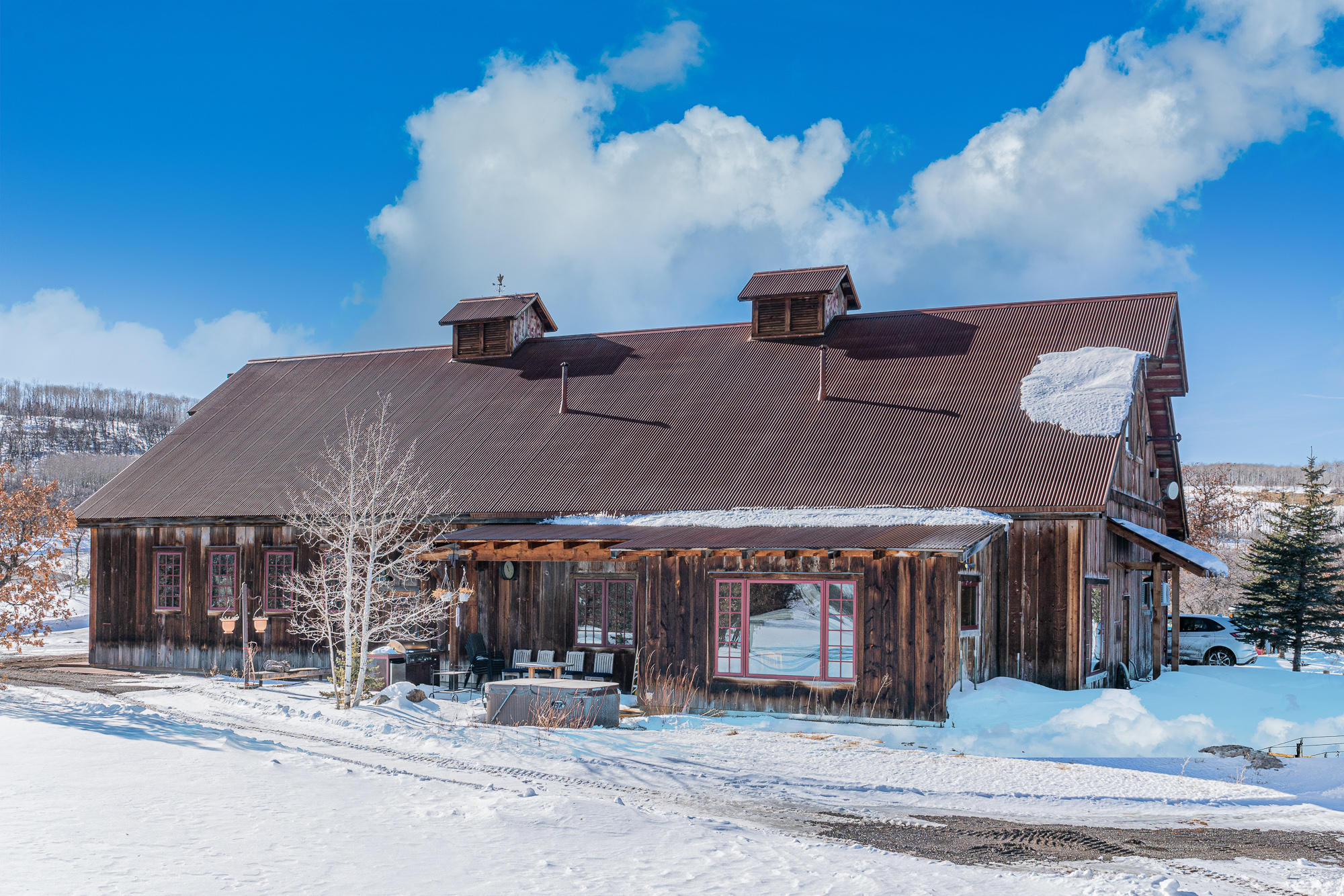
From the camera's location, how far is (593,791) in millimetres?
10164

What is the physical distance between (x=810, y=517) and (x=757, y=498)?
1.29 metres

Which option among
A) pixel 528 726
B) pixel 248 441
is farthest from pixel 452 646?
pixel 248 441

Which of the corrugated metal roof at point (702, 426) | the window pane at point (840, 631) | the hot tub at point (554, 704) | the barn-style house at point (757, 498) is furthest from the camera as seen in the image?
the corrugated metal roof at point (702, 426)

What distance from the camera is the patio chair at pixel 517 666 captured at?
17766 millimetres

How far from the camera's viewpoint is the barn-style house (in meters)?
15.8

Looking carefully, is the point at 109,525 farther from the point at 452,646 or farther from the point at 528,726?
the point at 528,726

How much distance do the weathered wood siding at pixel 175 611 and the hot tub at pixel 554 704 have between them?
822 cm

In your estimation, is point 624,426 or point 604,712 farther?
point 624,426

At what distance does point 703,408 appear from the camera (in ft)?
72.9

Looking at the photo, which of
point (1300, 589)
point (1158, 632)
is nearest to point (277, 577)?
point (1158, 632)

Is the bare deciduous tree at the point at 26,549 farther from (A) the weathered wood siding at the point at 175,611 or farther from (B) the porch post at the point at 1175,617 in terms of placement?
(B) the porch post at the point at 1175,617

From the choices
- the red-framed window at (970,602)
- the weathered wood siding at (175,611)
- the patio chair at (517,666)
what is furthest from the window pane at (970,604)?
the weathered wood siding at (175,611)

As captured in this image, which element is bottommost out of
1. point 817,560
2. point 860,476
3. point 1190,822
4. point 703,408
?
point 1190,822

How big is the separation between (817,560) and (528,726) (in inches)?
189
